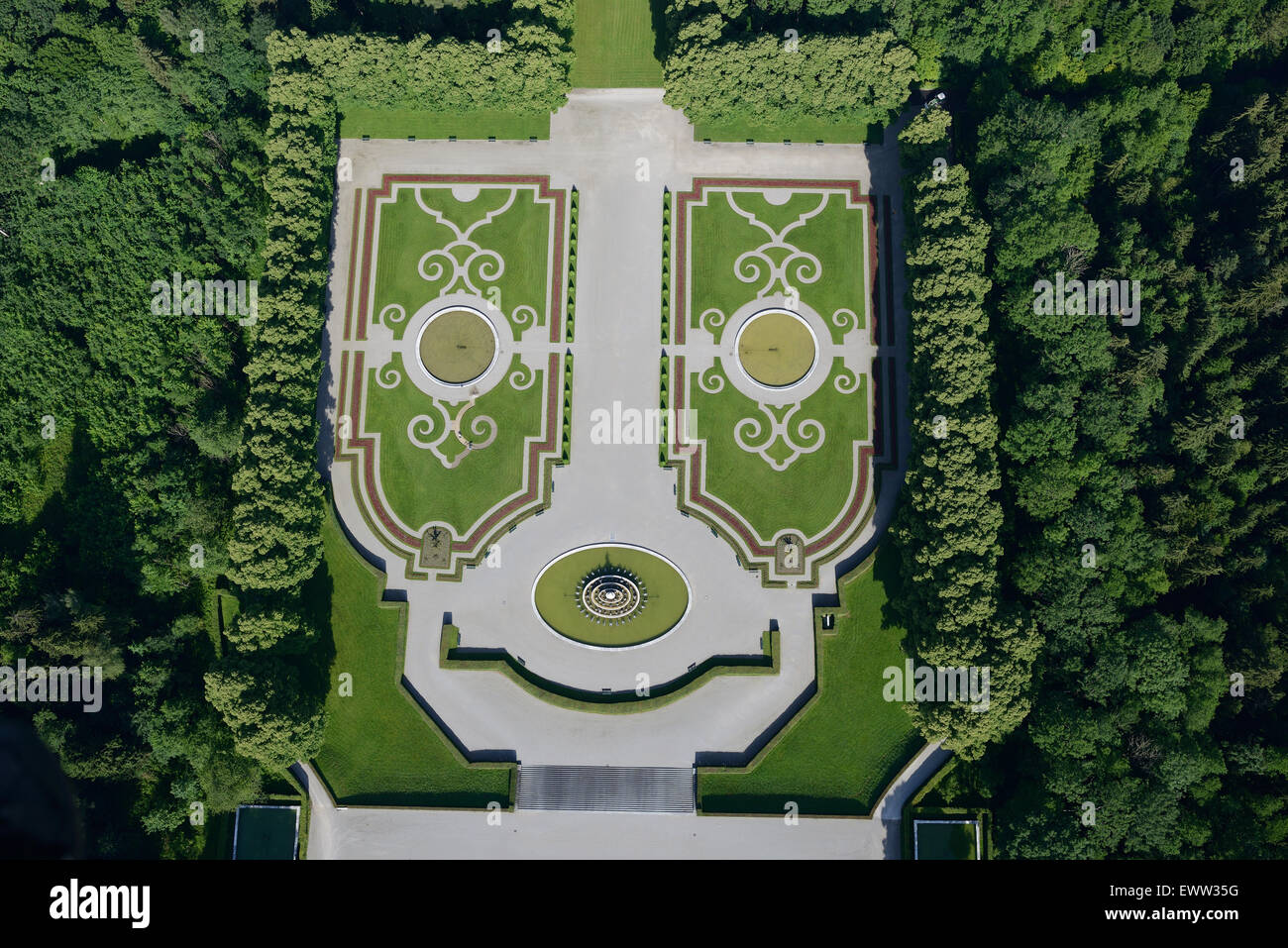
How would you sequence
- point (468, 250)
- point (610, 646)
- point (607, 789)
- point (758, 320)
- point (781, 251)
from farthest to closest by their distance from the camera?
1. point (468, 250)
2. point (781, 251)
3. point (758, 320)
4. point (610, 646)
5. point (607, 789)

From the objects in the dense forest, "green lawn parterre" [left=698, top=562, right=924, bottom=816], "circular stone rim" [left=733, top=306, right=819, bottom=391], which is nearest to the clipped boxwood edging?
"green lawn parterre" [left=698, top=562, right=924, bottom=816]

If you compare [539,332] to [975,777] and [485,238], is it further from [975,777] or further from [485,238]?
[975,777]

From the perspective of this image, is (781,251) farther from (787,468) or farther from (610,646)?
(610,646)

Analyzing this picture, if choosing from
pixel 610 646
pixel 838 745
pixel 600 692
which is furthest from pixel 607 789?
pixel 838 745

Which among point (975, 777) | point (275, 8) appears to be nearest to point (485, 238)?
point (275, 8)

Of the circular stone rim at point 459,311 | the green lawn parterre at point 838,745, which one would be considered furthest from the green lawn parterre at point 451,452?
the green lawn parterre at point 838,745

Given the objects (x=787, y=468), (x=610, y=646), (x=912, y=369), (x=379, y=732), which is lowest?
(x=379, y=732)

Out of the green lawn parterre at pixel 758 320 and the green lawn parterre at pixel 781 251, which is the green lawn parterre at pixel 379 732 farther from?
the green lawn parterre at pixel 781 251
